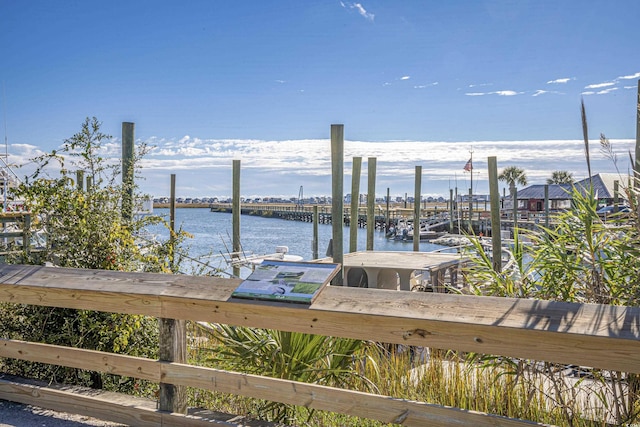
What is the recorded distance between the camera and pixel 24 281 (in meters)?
3.84

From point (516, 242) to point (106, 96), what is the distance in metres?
16.2

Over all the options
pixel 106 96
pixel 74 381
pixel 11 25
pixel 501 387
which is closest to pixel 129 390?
pixel 74 381

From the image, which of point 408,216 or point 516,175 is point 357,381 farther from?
point 516,175

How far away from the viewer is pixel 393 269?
36.7 feet

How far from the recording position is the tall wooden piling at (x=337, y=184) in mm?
9664

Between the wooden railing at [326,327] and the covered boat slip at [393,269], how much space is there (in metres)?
7.83

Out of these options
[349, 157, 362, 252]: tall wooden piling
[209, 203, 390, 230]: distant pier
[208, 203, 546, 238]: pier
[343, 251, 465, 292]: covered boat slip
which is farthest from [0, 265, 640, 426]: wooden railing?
[209, 203, 390, 230]: distant pier

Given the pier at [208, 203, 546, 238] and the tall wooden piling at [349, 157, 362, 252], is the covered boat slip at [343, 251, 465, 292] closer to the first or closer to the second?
the tall wooden piling at [349, 157, 362, 252]

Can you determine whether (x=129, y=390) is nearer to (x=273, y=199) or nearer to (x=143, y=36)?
(x=143, y=36)

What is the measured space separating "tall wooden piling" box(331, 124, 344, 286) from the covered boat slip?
1.23 meters

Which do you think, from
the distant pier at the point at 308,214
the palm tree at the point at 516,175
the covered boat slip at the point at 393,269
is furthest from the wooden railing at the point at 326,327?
the palm tree at the point at 516,175

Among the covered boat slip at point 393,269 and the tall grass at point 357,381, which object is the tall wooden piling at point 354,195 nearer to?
the covered boat slip at point 393,269

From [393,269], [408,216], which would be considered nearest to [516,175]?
[408,216]

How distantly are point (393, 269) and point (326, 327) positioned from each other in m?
8.37
